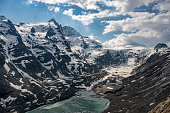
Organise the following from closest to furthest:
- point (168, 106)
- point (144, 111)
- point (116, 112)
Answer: point (168, 106) < point (144, 111) < point (116, 112)

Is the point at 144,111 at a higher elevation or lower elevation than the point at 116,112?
higher

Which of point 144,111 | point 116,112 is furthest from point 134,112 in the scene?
point 116,112

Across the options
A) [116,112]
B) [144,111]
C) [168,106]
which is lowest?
[116,112]

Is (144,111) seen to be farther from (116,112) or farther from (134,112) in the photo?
(116,112)

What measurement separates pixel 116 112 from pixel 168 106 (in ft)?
472

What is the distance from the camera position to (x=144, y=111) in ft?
461

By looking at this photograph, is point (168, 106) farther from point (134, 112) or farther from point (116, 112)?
point (116, 112)

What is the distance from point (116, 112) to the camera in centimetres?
17875

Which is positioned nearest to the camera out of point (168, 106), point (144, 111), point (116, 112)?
point (168, 106)

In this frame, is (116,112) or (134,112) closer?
(134,112)

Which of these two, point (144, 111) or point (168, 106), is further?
point (144, 111)

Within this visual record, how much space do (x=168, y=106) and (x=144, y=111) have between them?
107 m

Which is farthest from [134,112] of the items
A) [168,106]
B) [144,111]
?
[168,106]

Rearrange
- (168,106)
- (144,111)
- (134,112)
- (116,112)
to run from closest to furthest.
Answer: (168,106) → (144,111) → (134,112) → (116,112)
